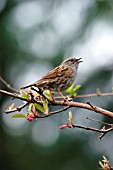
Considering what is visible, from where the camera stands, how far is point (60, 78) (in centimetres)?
293

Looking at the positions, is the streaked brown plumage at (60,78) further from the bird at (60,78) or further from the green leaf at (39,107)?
the green leaf at (39,107)

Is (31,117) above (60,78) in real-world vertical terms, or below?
below

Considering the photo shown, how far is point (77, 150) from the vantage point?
8719 millimetres

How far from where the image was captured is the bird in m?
2.53

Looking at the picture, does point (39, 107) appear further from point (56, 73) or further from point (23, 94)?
point (56, 73)

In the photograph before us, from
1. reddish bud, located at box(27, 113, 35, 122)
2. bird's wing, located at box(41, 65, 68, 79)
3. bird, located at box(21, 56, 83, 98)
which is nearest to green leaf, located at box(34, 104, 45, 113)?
reddish bud, located at box(27, 113, 35, 122)

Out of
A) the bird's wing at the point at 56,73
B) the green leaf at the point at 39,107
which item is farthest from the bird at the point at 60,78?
the green leaf at the point at 39,107

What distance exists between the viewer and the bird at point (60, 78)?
2.53 m

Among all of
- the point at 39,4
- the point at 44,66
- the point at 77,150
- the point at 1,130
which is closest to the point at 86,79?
the point at 44,66

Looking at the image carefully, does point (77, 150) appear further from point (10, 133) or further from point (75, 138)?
point (10, 133)

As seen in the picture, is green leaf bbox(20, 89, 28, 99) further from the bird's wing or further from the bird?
the bird's wing

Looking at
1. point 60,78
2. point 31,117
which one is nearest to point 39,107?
point 31,117

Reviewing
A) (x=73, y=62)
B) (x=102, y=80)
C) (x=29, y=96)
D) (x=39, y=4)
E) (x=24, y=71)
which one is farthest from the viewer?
(x=39, y=4)

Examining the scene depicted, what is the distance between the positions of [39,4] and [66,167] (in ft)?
12.9
